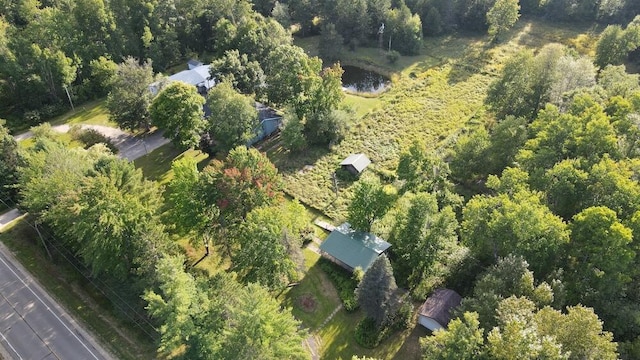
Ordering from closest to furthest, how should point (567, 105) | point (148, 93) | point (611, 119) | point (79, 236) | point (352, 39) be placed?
point (79, 236), point (611, 119), point (567, 105), point (148, 93), point (352, 39)

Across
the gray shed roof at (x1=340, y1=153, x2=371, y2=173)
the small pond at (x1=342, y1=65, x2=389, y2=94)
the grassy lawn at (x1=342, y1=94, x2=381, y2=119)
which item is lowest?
the gray shed roof at (x1=340, y1=153, x2=371, y2=173)

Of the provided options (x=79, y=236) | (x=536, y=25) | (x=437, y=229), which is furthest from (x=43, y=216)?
(x=536, y=25)

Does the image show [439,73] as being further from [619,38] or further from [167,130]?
[167,130]

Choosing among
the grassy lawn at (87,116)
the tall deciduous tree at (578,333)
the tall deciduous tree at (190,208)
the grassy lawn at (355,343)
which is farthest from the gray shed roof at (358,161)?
the grassy lawn at (87,116)

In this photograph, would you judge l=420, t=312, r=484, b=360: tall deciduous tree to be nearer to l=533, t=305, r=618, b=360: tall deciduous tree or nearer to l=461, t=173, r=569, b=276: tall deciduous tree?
l=533, t=305, r=618, b=360: tall deciduous tree

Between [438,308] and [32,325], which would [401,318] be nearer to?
[438,308]

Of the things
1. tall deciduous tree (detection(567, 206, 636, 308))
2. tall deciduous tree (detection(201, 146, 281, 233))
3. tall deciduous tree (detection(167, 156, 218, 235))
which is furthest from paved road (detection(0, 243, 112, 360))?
tall deciduous tree (detection(567, 206, 636, 308))

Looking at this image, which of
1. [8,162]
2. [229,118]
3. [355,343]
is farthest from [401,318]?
[8,162]
